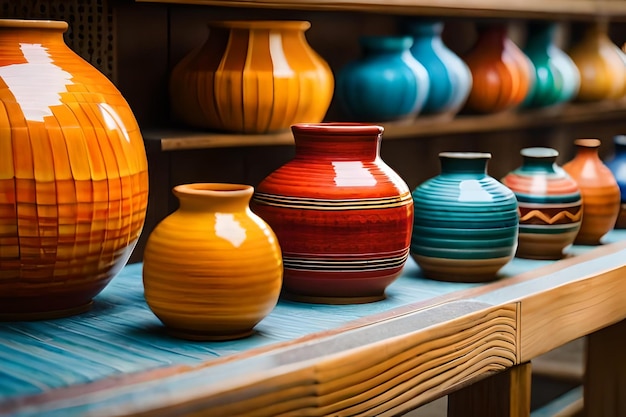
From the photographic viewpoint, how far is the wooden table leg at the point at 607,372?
1.79 meters

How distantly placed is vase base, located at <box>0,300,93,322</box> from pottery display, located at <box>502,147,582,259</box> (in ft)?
2.41

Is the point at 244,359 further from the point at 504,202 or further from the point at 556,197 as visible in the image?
the point at 556,197

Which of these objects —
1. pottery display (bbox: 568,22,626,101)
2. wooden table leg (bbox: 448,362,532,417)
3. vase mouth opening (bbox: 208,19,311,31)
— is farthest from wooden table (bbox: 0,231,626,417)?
pottery display (bbox: 568,22,626,101)

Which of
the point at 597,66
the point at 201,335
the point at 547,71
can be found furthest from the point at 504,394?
the point at 597,66

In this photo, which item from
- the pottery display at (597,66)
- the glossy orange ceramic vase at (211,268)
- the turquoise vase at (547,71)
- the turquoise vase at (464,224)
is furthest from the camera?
the pottery display at (597,66)

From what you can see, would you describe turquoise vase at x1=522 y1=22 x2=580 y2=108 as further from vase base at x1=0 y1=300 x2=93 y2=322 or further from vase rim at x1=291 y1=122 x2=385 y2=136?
vase base at x1=0 y1=300 x2=93 y2=322

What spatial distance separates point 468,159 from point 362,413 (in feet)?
1.66

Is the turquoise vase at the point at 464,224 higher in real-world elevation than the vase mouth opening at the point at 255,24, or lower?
lower

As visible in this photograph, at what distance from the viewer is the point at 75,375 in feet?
3.18

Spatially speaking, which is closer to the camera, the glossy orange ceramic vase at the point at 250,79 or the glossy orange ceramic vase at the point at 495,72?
the glossy orange ceramic vase at the point at 250,79

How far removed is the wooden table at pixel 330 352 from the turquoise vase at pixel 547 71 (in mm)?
549

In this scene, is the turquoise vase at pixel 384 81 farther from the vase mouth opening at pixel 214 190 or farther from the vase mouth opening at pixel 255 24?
the vase mouth opening at pixel 214 190

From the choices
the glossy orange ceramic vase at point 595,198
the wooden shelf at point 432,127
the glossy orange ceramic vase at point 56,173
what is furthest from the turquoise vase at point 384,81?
the glossy orange ceramic vase at point 56,173

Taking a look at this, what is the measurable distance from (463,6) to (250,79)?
507mm
